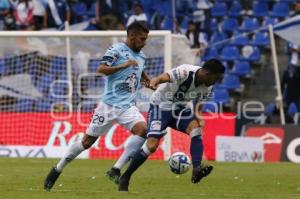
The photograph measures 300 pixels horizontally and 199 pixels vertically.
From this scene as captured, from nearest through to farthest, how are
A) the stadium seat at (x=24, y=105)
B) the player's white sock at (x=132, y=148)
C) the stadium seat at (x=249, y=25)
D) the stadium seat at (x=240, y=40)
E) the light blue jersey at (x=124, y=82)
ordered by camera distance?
the light blue jersey at (x=124, y=82) → the player's white sock at (x=132, y=148) → the stadium seat at (x=24, y=105) → the stadium seat at (x=240, y=40) → the stadium seat at (x=249, y=25)

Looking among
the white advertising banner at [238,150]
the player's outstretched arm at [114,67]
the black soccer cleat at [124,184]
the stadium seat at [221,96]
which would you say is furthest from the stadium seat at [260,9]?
the black soccer cleat at [124,184]

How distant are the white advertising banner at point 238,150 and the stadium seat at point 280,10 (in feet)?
25.5

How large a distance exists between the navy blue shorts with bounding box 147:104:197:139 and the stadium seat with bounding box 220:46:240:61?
1534 cm

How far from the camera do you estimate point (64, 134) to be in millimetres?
24344

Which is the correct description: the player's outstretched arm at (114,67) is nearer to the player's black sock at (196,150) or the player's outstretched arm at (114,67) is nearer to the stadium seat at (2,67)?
the player's black sock at (196,150)

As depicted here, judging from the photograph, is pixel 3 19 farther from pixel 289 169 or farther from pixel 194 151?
pixel 194 151

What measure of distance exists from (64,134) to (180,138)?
10.2 ft

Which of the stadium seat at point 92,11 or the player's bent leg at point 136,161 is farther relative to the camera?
the stadium seat at point 92,11

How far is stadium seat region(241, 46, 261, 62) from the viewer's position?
2941cm

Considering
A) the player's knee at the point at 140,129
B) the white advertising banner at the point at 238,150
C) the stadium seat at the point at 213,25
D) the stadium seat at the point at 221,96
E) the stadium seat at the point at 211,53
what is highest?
the stadium seat at the point at 213,25

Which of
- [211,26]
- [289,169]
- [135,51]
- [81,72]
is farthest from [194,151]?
[211,26]

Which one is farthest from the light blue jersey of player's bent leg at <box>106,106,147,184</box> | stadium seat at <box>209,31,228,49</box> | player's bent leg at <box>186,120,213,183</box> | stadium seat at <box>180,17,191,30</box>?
stadium seat at <box>180,17,191,30</box>

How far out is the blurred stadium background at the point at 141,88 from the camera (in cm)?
2369

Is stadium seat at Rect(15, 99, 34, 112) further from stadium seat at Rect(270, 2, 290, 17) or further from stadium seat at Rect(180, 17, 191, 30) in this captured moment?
stadium seat at Rect(270, 2, 290, 17)
